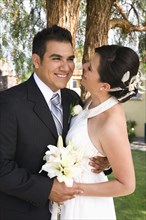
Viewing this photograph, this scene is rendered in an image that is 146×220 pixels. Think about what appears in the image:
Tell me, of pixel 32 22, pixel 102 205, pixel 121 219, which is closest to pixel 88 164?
pixel 102 205

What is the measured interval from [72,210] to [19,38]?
4.57 m

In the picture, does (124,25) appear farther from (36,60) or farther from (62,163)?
(62,163)

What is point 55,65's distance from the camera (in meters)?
2.34

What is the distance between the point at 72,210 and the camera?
2316 mm

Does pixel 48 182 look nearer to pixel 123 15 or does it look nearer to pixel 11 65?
pixel 123 15

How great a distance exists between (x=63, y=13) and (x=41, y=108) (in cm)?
158

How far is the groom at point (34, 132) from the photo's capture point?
207 centimetres

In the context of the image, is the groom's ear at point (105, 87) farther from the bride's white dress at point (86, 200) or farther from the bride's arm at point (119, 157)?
the bride's arm at point (119, 157)

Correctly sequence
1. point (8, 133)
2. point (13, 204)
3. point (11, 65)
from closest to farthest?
point (8, 133), point (13, 204), point (11, 65)

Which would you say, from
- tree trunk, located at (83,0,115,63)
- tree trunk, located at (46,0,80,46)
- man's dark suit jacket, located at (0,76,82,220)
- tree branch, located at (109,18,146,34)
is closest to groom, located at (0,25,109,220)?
man's dark suit jacket, located at (0,76,82,220)

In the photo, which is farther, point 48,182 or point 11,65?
point 11,65

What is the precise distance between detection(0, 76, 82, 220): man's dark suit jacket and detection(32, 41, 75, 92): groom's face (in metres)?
0.10

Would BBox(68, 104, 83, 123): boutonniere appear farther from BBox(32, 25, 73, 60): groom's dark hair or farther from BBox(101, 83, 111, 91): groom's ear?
BBox(32, 25, 73, 60): groom's dark hair

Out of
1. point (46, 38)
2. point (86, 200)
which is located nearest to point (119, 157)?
point (86, 200)
